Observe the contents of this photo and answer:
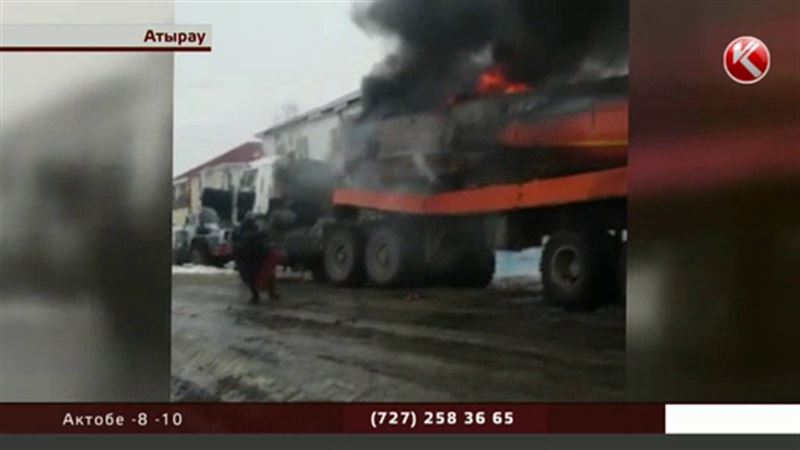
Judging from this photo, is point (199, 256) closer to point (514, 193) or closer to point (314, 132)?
point (314, 132)

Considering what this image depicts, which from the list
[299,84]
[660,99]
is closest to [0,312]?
[299,84]

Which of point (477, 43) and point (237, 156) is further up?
point (477, 43)

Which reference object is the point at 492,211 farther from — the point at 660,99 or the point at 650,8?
the point at 650,8

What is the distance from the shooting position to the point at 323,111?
1699 millimetres

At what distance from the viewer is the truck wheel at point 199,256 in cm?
170

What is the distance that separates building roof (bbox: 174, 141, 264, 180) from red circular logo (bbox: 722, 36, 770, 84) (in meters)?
0.95

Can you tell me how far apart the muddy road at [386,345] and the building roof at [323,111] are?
0.31 m

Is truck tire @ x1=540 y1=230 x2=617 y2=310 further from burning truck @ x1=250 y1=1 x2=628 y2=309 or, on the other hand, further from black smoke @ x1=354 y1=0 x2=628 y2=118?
black smoke @ x1=354 y1=0 x2=628 y2=118

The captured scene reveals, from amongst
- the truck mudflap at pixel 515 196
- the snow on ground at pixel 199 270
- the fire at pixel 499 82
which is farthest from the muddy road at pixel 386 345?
the fire at pixel 499 82

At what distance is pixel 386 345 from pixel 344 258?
197 mm

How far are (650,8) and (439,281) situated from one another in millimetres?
688

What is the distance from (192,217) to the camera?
170 centimetres

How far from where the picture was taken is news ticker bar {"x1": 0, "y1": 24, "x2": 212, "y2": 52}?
1.69 meters

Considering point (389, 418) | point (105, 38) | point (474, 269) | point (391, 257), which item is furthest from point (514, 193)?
point (105, 38)
